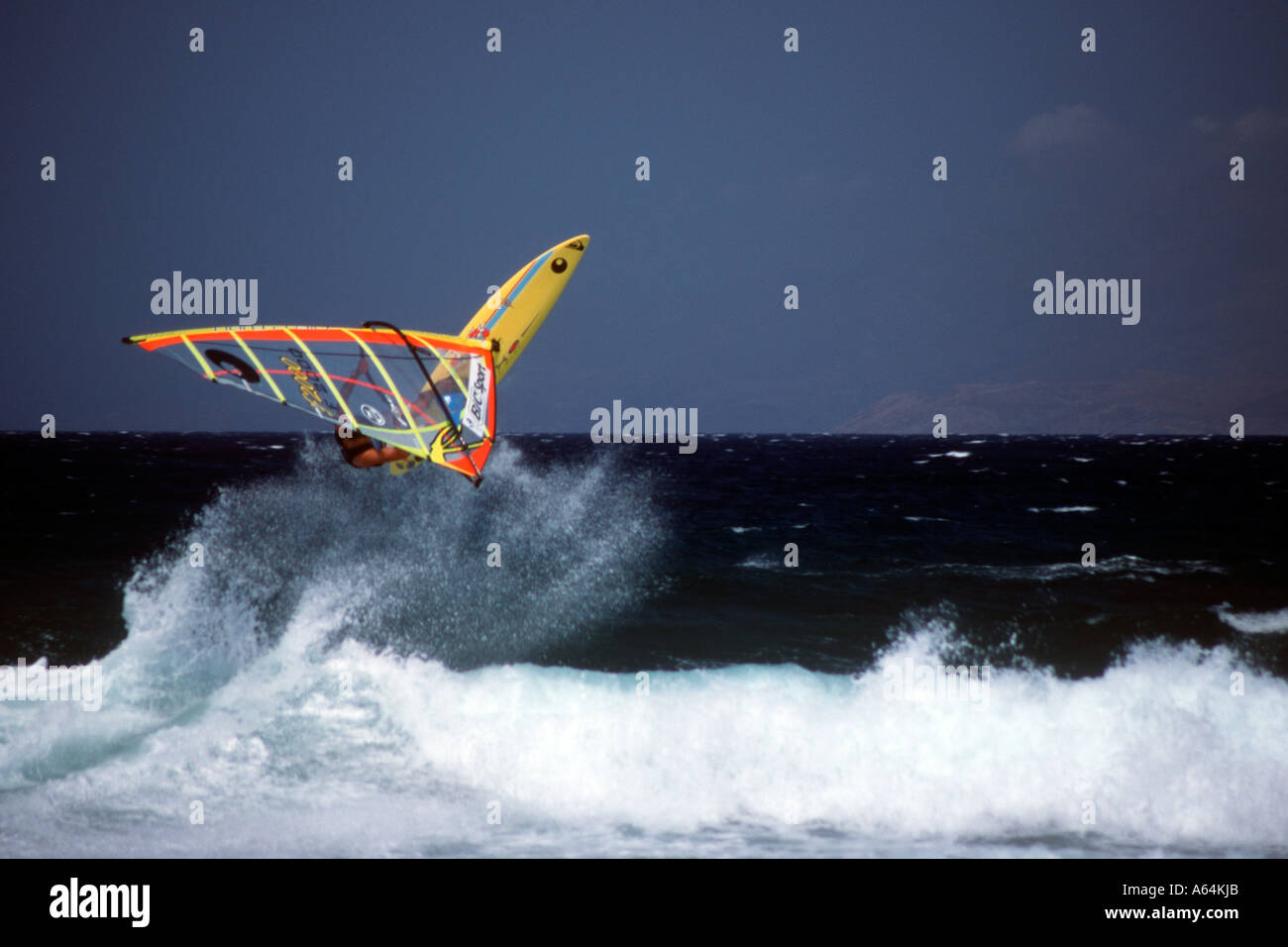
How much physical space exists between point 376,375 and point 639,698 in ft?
20.3

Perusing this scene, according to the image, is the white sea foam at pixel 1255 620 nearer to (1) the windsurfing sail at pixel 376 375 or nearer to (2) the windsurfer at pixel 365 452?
(1) the windsurfing sail at pixel 376 375

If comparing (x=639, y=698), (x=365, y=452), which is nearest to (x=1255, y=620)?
(x=639, y=698)

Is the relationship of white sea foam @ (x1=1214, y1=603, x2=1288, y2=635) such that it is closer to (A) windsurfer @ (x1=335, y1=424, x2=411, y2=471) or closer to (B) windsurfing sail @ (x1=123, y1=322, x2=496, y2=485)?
(B) windsurfing sail @ (x1=123, y1=322, x2=496, y2=485)

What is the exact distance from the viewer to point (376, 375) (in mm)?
7820

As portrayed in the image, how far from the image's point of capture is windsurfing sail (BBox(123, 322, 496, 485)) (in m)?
7.34

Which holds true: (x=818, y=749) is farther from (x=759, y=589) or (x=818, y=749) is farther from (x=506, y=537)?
(x=506, y=537)

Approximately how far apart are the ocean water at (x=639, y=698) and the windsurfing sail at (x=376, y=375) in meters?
4.29

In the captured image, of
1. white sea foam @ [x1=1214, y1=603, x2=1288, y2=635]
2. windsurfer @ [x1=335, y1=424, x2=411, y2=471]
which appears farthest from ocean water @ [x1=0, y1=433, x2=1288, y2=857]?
windsurfer @ [x1=335, y1=424, x2=411, y2=471]

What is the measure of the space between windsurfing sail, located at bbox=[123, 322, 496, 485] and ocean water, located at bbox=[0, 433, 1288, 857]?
4287 mm

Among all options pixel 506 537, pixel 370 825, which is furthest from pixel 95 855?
pixel 506 537

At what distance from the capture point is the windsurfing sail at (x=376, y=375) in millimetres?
7336

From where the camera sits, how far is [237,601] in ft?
47.8

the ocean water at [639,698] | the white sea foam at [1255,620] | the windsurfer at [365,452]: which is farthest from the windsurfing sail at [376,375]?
the white sea foam at [1255,620]

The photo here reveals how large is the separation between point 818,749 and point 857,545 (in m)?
11.7
